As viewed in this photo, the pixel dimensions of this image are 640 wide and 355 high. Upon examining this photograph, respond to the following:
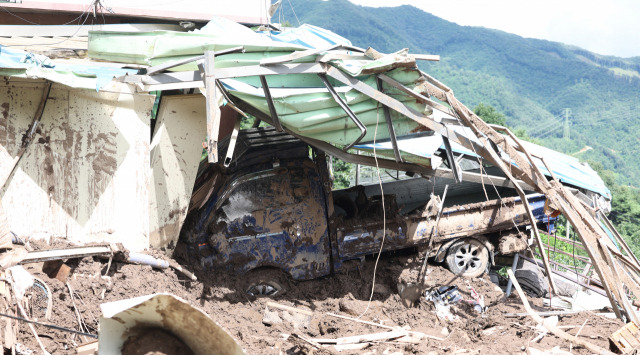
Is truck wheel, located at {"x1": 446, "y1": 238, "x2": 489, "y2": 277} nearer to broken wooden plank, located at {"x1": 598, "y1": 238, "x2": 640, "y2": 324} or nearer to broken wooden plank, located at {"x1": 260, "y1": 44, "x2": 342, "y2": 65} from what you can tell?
broken wooden plank, located at {"x1": 598, "y1": 238, "x2": 640, "y2": 324}

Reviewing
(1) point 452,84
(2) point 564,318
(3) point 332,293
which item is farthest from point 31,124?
(1) point 452,84

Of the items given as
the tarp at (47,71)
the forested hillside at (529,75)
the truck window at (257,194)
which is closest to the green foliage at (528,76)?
the forested hillside at (529,75)

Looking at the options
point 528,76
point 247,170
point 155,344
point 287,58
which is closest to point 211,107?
point 287,58

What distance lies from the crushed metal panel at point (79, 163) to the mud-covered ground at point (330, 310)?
1.94 feet

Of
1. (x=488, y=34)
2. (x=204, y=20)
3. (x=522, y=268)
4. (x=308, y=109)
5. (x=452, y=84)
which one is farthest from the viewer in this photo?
(x=488, y=34)

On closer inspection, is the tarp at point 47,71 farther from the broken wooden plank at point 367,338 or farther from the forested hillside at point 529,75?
the forested hillside at point 529,75

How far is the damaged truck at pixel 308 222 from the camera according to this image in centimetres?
755

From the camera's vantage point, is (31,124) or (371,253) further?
(371,253)

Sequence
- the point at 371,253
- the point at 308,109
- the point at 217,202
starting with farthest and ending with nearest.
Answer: the point at 371,253 → the point at 217,202 → the point at 308,109

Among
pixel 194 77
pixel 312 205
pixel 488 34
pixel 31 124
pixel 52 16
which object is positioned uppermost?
pixel 488 34

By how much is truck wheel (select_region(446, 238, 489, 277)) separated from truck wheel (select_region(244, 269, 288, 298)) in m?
2.51

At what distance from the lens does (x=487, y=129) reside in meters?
7.21

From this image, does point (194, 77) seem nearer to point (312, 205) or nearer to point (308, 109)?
point (308, 109)

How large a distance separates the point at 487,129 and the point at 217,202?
355cm
